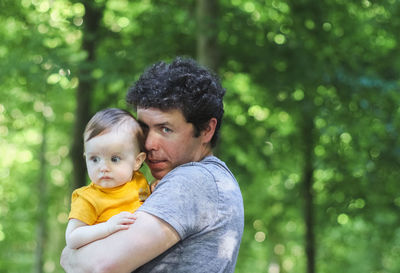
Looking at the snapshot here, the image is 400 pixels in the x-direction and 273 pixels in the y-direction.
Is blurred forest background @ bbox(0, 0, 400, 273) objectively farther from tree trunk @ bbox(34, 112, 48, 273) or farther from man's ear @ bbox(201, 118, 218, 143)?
man's ear @ bbox(201, 118, 218, 143)

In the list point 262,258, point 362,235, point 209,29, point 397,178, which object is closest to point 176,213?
point 209,29

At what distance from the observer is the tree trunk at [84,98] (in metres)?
8.69

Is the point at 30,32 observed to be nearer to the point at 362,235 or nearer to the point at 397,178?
the point at 397,178

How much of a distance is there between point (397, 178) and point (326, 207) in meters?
1.46

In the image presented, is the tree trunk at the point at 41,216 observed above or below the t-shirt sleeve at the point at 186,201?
below

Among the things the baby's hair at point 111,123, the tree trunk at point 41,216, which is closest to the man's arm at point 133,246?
the baby's hair at point 111,123

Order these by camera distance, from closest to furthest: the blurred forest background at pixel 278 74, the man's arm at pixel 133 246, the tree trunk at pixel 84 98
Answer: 1. the man's arm at pixel 133 246
2. the blurred forest background at pixel 278 74
3. the tree trunk at pixel 84 98

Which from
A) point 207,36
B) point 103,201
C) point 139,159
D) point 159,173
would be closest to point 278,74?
point 207,36

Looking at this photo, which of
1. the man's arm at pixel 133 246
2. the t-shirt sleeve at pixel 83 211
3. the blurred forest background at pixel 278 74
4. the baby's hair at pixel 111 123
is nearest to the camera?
the man's arm at pixel 133 246

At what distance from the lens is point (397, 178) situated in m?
7.26

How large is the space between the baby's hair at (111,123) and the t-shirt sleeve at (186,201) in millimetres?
294

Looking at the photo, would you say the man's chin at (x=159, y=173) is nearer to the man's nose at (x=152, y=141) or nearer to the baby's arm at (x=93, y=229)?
the man's nose at (x=152, y=141)

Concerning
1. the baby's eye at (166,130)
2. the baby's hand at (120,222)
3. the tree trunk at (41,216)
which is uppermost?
the baby's eye at (166,130)

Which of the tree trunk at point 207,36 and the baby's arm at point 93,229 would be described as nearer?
the baby's arm at point 93,229
